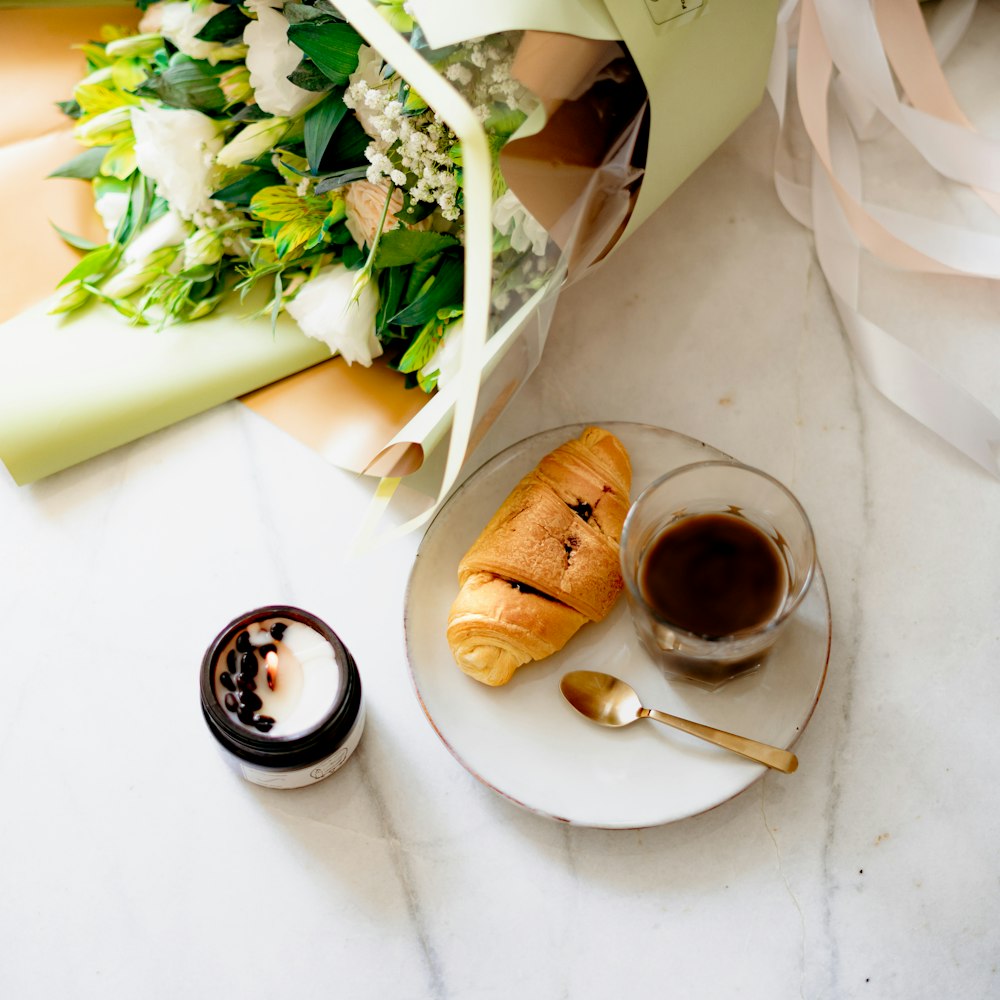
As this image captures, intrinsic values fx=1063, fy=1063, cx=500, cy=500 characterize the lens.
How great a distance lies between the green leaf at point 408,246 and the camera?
758 millimetres

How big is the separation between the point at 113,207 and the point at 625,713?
60 cm

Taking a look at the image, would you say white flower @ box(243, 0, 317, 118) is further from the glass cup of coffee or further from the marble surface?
the glass cup of coffee

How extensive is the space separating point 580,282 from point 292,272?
9.6 inches

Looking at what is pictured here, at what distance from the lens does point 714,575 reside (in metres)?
0.75

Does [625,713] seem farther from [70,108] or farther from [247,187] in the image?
[70,108]

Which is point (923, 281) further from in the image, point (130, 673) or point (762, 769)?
point (130, 673)

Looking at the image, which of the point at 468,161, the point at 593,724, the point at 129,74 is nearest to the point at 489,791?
the point at 593,724

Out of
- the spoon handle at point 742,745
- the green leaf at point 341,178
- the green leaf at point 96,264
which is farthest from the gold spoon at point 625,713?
the green leaf at point 96,264

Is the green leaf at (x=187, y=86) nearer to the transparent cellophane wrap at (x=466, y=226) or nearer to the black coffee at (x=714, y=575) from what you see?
the transparent cellophane wrap at (x=466, y=226)

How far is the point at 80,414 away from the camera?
2.76 ft

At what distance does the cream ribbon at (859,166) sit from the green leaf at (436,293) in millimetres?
326

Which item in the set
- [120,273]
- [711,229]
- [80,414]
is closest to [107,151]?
[120,273]

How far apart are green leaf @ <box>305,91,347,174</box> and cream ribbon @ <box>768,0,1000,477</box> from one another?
15.3 inches

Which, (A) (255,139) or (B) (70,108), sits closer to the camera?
(A) (255,139)
